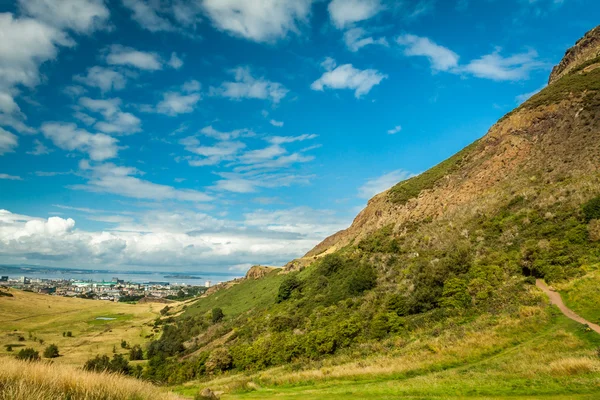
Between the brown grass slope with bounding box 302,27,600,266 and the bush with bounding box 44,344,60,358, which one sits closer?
the brown grass slope with bounding box 302,27,600,266

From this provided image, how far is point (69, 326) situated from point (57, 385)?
145168 millimetres

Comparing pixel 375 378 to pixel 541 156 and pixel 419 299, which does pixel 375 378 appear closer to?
pixel 419 299

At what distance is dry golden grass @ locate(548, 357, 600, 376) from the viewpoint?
531 inches

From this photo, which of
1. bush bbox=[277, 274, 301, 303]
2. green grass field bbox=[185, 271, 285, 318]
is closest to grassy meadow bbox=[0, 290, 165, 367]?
green grass field bbox=[185, 271, 285, 318]

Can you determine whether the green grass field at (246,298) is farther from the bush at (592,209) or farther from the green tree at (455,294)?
the bush at (592,209)

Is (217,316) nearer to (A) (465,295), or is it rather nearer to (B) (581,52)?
(A) (465,295)

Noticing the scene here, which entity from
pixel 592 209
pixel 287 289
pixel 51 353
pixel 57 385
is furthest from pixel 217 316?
pixel 57 385

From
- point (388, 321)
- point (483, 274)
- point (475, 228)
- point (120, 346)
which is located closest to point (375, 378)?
point (388, 321)

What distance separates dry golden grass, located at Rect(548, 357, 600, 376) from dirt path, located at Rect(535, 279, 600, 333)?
5.45m

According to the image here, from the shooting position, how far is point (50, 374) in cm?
655

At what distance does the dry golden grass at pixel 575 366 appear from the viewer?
44.2ft

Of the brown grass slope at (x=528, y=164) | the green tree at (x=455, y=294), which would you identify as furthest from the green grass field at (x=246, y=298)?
the green tree at (x=455, y=294)

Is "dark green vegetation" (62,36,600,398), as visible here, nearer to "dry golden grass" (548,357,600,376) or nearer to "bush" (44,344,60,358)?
"dry golden grass" (548,357,600,376)

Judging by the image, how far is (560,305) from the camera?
898 inches
